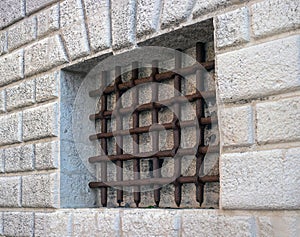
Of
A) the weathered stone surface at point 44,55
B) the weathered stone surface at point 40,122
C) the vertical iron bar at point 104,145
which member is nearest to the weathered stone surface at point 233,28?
the vertical iron bar at point 104,145

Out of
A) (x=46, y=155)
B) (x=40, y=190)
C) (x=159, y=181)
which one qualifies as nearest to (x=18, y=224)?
(x=40, y=190)

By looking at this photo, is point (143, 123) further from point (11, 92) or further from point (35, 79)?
point (11, 92)

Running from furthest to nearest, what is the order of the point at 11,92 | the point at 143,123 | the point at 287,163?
the point at 11,92 < the point at 143,123 < the point at 287,163

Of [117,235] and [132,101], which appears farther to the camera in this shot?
[132,101]

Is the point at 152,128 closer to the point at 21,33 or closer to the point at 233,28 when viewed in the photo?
the point at 233,28

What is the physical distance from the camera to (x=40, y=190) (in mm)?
3582

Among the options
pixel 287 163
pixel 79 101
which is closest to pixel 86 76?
pixel 79 101

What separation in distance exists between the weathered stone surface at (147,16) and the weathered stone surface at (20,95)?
43.7 inches

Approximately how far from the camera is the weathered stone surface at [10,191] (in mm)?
3793

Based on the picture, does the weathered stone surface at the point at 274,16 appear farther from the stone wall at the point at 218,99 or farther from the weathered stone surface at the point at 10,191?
the weathered stone surface at the point at 10,191

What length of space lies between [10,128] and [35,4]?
922 millimetres

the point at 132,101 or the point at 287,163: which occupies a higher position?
the point at 132,101

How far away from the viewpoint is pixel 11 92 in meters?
4.00

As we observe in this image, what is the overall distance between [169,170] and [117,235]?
47 cm
